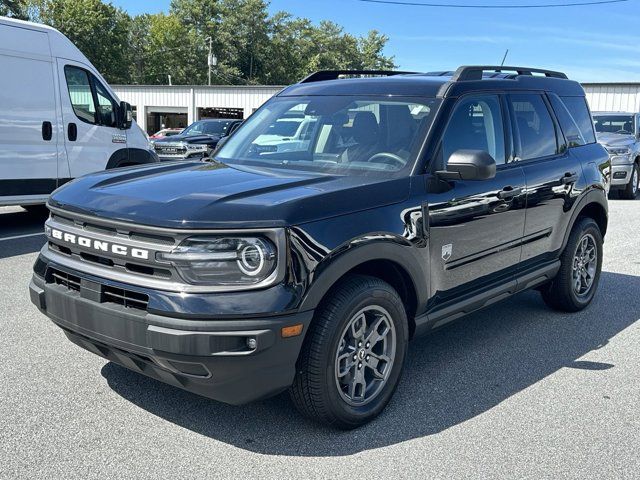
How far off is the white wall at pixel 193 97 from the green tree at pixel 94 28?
24.2m

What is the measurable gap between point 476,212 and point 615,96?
1193 inches

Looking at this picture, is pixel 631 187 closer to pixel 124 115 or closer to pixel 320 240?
pixel 124 115

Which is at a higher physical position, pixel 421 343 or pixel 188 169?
pixel 188 169

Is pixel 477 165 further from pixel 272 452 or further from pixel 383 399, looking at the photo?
pixel 272 452

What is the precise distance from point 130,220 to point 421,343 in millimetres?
2554

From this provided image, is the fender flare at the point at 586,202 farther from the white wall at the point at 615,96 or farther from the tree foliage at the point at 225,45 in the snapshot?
the tree foliage at the point at 225,45

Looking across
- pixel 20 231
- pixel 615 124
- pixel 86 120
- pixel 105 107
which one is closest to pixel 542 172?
pixel 86 120

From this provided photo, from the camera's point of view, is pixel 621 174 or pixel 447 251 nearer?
pixel 447 251

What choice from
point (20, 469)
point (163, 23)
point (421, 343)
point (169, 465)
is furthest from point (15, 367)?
point (163, 23)

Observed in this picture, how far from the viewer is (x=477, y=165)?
3.72 metres

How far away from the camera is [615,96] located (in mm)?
30859

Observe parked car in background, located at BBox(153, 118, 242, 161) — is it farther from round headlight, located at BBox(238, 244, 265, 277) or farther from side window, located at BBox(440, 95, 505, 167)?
round headlight, located at BBox(238, 244, 265, 277)

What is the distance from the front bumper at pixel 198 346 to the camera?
288cm

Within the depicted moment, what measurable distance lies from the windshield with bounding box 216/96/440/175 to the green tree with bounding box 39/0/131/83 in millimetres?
67437
